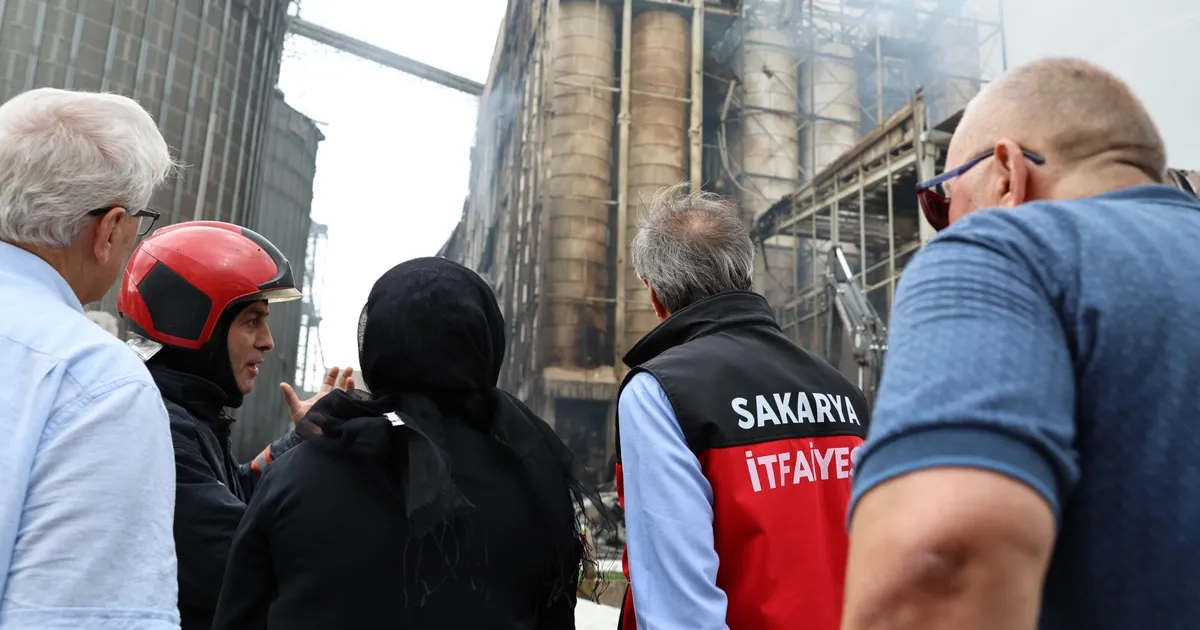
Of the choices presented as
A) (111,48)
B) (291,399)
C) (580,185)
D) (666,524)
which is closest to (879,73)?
(580,185)

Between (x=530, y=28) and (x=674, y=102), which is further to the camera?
(x=530, y=28)

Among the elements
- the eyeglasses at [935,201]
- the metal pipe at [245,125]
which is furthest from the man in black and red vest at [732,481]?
the metal pipe at [245,125]

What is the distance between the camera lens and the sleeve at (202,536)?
81.5 inches

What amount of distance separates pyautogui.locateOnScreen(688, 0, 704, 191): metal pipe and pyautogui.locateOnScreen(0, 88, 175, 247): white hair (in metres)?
19.5

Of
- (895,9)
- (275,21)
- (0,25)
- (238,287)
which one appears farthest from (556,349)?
(238,287)

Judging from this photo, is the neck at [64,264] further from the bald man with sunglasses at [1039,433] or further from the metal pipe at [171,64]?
the metal pipe at [171,64]

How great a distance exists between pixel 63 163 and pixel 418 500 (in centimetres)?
86

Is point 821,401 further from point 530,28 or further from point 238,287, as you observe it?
point 530,28

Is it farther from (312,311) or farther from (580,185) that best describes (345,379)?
(312,311)

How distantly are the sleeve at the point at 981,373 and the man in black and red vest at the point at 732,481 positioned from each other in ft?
3.61

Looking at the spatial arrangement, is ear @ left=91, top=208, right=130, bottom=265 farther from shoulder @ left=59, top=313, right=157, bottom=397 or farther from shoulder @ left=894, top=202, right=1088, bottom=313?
shoulder @ left=894, top=202, right=1088, bottom=313

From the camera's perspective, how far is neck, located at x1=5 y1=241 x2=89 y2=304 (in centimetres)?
148

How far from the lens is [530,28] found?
80.6 ft

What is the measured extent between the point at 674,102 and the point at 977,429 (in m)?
21.5
